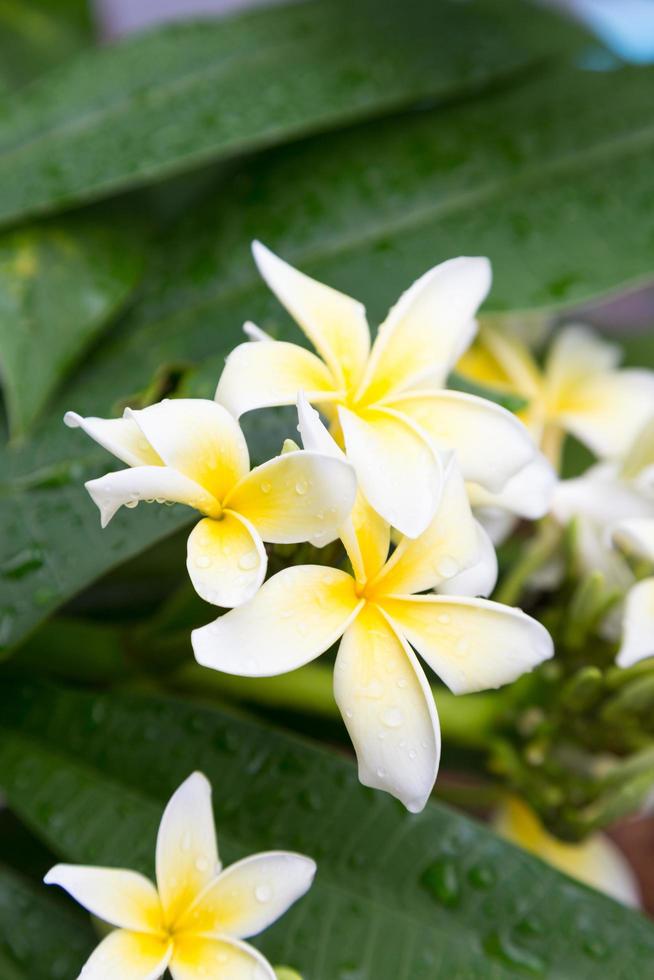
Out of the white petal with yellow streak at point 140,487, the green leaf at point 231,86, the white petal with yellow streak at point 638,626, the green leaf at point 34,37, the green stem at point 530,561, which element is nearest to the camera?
the white petal with yellow streak at point 140,487

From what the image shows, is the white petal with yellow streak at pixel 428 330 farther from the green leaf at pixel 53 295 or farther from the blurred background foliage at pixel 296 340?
the green leaf at pixel 53 295

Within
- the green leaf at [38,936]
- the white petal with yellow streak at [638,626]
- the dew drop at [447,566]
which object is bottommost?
the green leaf at [38,936]

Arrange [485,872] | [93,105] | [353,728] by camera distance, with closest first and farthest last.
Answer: [353,728] < [485,872] < [93,105]

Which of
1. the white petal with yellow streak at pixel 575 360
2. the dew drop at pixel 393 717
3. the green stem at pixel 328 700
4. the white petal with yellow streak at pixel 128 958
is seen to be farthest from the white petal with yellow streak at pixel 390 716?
the white petal with yellow streak at pixel 575 360

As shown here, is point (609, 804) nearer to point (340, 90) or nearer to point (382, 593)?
point (382, 593)

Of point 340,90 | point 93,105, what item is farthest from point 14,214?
point 340,90

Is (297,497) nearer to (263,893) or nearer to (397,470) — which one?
(397,470)
